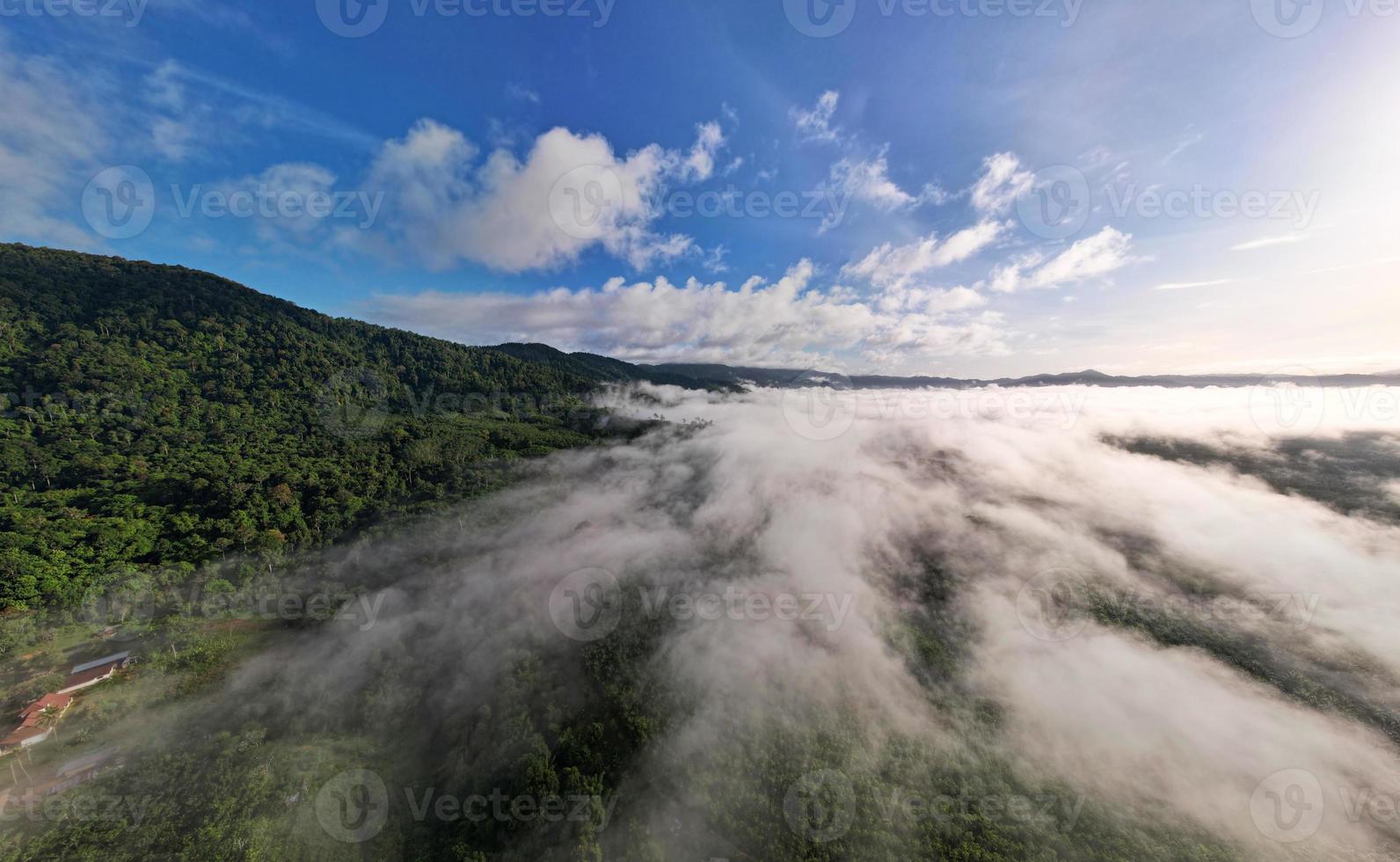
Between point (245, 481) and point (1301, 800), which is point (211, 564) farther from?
point (1301, 800)

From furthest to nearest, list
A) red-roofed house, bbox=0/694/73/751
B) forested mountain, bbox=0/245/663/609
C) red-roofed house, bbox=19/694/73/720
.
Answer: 1. forested mountain, bbox=0/245/663/609
2. red-roofed house, bbox=19/694/73/720
3. red-roofed house, bbox=0/694/73/751

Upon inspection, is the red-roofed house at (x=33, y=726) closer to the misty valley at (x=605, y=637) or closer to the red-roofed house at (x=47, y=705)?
the red-roofed house at (x=47, y=705)

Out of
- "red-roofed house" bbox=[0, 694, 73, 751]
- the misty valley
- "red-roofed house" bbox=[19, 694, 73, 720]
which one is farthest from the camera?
the misty valley

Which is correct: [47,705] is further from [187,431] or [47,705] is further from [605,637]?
[187,431]

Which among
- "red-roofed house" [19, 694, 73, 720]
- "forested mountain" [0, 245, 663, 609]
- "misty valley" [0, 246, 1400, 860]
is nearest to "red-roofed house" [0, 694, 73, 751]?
"red-roofed house" [19, 694, 73, 720]

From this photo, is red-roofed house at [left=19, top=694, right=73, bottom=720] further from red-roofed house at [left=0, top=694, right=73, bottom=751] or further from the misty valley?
the misty valley

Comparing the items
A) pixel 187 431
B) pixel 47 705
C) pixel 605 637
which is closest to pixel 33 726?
pixel 47 705

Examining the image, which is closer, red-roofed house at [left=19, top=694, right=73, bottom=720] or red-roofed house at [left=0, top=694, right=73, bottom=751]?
red-roofed house at [left=0, top=694, right=73, bottom=751]

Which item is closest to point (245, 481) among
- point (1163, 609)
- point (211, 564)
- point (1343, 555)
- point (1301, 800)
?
point (211, 564)

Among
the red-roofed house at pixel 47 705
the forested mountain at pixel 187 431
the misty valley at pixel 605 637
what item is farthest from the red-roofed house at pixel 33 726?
the forested mountain at pixel 187 431
